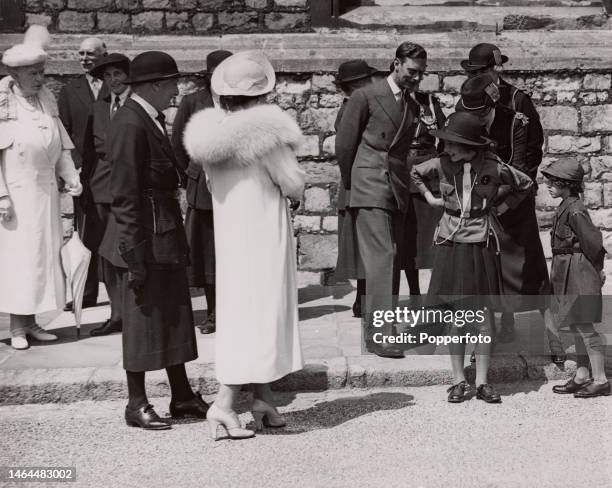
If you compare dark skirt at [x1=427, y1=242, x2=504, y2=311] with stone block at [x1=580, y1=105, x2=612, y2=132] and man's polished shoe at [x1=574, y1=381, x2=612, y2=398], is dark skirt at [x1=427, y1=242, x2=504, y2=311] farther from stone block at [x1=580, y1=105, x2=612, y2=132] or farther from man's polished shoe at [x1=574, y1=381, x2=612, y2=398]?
stone block at [x1=580, y1=105, x2=612, y2=132]

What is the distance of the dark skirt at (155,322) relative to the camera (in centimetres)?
546

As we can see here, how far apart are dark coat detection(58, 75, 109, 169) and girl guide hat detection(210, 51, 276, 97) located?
3065 mm

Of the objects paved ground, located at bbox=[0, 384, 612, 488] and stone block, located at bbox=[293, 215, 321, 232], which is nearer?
paved ground, located at bbox=[0, 384, 612, 488]

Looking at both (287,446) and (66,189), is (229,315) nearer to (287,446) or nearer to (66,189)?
(287,446)

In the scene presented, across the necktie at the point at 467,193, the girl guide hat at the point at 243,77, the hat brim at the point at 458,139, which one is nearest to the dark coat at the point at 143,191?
the girl guide hat at the point at 243,77

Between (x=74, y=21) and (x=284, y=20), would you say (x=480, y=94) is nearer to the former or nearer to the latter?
(x=284, y=20)

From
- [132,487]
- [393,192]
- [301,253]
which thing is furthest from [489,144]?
[301,253]

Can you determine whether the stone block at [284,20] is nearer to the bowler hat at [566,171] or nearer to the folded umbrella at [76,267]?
the folded umbrella at [76,267]

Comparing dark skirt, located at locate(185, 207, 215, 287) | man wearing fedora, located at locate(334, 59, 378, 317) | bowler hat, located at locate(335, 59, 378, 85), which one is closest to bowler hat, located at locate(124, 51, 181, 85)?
dark skirt, located at locate(185, 207, 215, 287)

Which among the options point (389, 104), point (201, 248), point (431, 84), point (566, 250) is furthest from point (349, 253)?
point (431, 84)

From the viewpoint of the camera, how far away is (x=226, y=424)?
5312mm

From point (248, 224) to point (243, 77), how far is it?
0.70 meters

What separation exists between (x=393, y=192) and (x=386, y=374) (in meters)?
1.21

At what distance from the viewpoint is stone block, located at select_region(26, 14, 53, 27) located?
9.91 m
